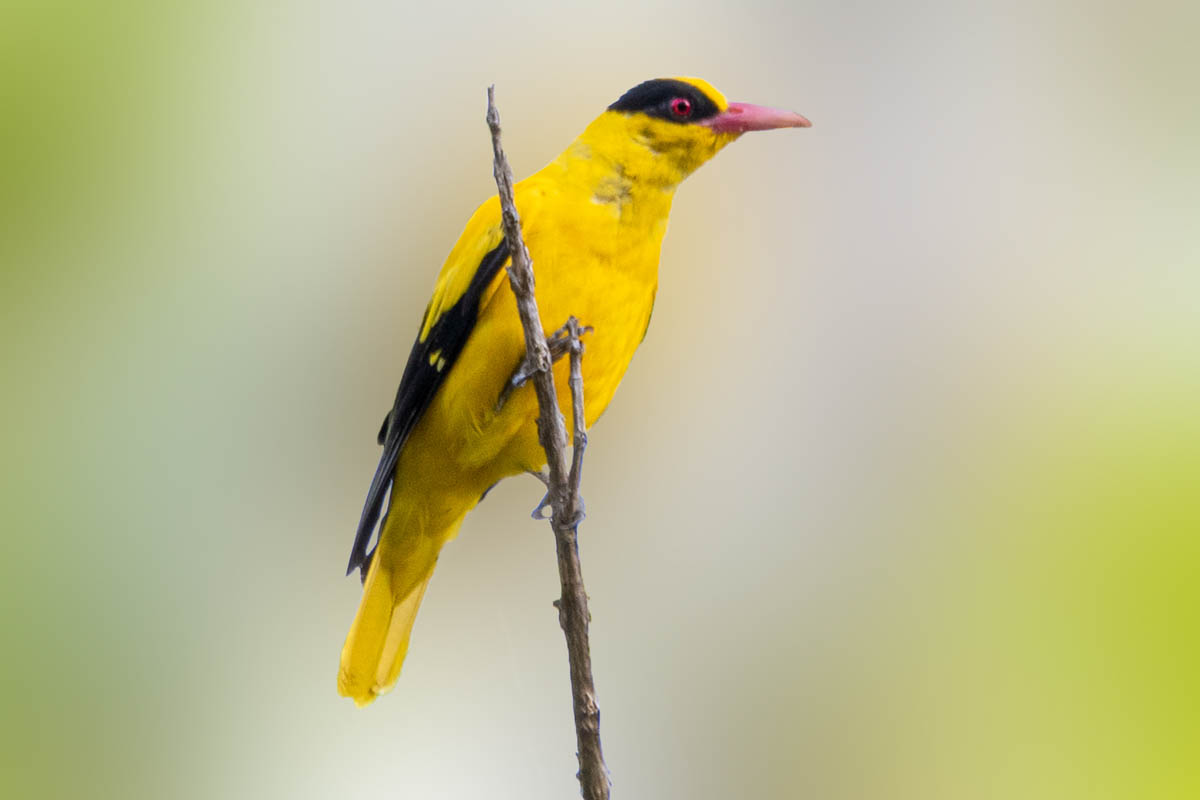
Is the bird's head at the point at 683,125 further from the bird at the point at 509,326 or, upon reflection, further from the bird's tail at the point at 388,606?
the bird's tail at the point at 388,606

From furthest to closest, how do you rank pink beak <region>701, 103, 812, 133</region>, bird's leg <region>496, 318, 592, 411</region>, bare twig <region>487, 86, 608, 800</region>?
pink beak <region>701, 103, 812, 133</region>
bird's leg <region>496, 318, 592, 411</region>
bare twig <region>487, 86, 608, 800</region>

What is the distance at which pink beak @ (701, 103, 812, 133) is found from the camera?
2254 mm

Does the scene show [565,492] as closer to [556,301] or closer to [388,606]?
[556,301]

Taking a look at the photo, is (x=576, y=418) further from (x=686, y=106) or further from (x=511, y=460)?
(x=686, y=106)

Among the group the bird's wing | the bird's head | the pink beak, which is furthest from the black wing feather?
the pink beak

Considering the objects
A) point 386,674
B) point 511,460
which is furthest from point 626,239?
point 386,674

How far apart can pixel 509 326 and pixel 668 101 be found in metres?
0.64

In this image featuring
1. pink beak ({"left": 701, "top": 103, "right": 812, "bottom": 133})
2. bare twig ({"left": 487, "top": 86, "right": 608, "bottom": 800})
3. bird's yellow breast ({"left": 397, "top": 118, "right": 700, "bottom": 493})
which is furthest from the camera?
pink beak ({"left": 701, "top": 103, "right": 812, "bottom": 133})

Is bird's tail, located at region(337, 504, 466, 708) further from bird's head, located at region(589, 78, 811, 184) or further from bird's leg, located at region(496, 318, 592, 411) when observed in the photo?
bird's head, located at region(589, 78, 811, 184)

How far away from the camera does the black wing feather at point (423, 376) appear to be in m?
2.13

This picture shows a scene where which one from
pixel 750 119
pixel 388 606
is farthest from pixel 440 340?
pixel 750 119

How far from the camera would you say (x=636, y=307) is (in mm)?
2211

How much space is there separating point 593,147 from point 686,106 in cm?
22

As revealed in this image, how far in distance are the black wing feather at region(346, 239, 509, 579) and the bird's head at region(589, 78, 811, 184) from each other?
427 millimetres
